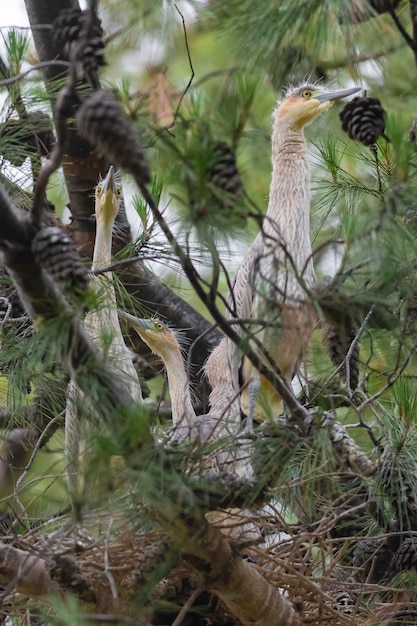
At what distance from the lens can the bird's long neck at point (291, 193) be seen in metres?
2.47

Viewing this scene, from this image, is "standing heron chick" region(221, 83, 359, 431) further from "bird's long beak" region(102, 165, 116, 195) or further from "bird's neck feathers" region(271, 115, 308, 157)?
"bird's long beak" region(102, 165, 116, 195)

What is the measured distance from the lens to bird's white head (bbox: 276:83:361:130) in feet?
8.89

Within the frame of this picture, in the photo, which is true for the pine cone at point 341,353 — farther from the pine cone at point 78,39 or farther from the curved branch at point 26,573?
the pine cone at point 78,39

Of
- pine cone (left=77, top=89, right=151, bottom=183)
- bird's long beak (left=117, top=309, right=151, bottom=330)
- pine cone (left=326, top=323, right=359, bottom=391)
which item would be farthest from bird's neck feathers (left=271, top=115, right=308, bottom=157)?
pine cone (left=77, top=89, right=151, bottom=183)

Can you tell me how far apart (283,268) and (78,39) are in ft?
2.86

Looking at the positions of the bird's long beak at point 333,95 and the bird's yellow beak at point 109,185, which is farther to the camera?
the bird's yellow beak at point 109,185

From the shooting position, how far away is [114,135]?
1481 mm

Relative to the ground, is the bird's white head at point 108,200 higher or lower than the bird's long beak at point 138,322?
higher

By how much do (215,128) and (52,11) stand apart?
1742 mm

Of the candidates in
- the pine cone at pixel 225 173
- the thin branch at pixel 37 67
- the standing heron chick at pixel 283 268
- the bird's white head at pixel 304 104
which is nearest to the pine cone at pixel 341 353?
the standing heron chick at pixel 283 268

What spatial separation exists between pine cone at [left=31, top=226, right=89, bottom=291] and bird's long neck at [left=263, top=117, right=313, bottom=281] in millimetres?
783

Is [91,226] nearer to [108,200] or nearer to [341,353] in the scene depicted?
[108,200]

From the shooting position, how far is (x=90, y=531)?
2.41 m

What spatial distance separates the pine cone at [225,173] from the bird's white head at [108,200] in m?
1.46
